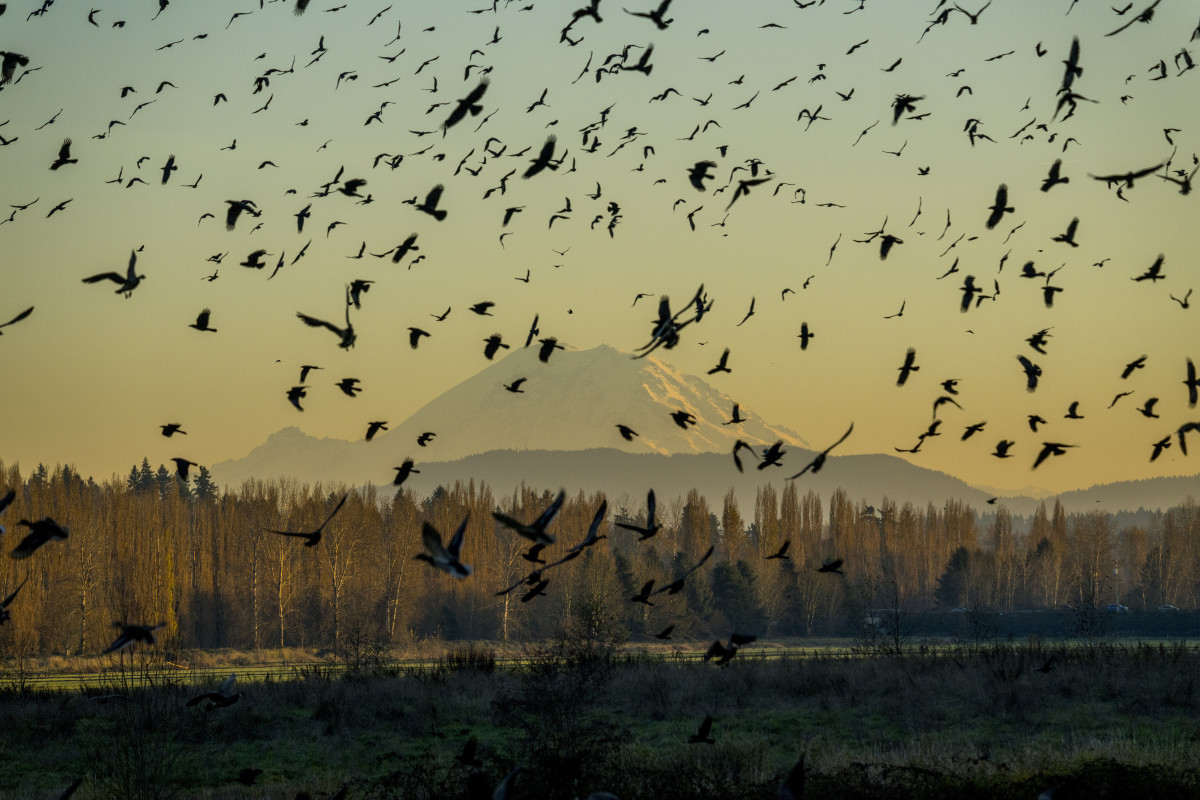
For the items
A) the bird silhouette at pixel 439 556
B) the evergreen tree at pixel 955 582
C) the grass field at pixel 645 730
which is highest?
the bird silhouette at pixel 439 556

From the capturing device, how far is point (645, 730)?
25.7m

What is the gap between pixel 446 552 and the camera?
17.3 ft

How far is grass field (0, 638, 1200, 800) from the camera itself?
16875 mm

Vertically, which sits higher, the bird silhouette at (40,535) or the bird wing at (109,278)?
the bird wing at (109,278)

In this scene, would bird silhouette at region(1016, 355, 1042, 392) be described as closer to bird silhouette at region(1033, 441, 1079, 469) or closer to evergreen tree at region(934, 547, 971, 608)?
bird silhouette at region(1033, 441, 1079, 469)

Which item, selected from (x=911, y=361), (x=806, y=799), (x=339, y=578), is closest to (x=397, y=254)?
(x=911, y=361)

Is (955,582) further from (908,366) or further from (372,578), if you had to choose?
(908,366)

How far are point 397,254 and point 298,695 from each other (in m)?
21.5

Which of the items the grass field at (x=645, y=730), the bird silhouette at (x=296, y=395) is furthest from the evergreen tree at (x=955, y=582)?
the bird silhouette at (x=296, y=395)

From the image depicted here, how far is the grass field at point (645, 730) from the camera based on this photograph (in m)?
16.9

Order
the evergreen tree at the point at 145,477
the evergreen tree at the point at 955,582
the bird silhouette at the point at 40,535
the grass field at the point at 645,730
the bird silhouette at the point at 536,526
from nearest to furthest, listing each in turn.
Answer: the bird silhouette at the point at 536,526, the bird silhouette at the point at 40,535, the grass field at the point at 645,730, the evergreen tree at the point at 955,582, the evergreen tree at the point at 145,477

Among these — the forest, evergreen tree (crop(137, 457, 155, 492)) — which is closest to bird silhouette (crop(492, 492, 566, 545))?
the forest

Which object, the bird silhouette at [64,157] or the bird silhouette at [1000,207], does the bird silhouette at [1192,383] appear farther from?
the bird silhouette at [64,157]

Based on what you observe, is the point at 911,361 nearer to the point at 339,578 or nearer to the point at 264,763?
the point at 264,763
